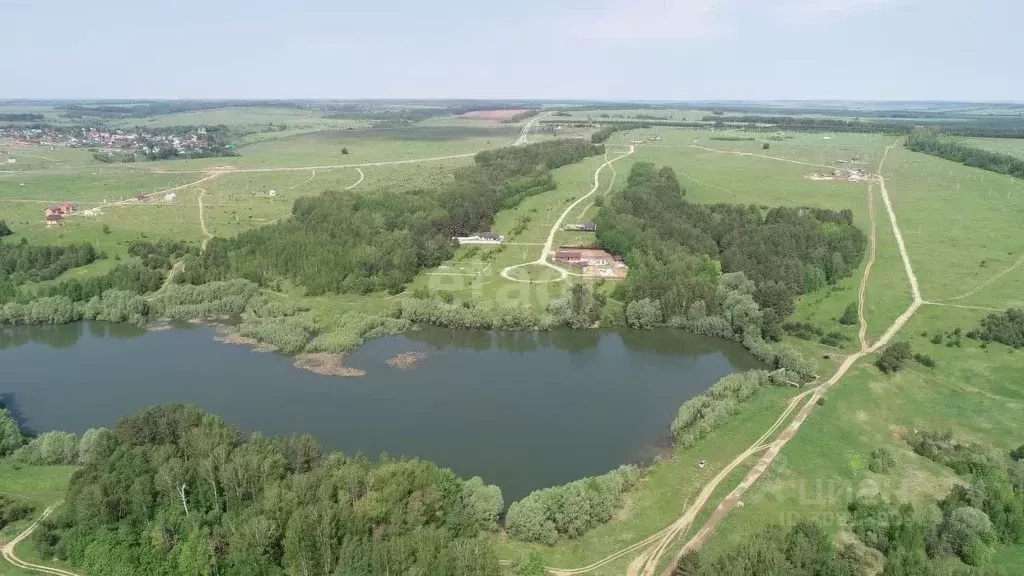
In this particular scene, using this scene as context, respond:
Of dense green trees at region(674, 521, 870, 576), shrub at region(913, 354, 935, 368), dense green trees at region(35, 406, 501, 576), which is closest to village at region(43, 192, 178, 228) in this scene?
dense green trees at region(35, 406, 501, 576)

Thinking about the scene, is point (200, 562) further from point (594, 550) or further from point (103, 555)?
point (594, 550)

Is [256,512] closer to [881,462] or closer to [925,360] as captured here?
[881,462]

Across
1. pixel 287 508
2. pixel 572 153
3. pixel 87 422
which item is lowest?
pixel 87 422

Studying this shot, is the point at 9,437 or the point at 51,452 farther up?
the point at 9,437

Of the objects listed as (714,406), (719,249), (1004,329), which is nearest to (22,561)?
(714,406)

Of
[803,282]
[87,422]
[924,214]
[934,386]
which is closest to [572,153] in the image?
[924,214]

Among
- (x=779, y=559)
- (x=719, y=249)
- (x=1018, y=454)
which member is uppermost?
(x=719, y=249)
